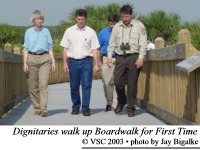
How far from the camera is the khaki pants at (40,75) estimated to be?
11000 millimetres

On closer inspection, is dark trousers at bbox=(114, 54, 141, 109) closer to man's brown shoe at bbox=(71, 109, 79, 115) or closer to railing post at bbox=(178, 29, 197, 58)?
man's brown shoe at bbox=(71, 109, 79, 115)

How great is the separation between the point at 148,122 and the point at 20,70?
19.3 ft

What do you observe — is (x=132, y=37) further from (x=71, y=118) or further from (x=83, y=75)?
(x=71, y=118)

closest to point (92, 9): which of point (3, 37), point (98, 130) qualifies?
point (3, 37)

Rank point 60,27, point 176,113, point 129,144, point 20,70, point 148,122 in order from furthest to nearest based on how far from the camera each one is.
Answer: point 60,27 → point 20,70 → point 148,122 → point 176,113 → point 129,144

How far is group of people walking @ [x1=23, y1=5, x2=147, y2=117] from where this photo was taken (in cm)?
1077

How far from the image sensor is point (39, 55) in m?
11.0

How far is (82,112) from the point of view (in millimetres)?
11461

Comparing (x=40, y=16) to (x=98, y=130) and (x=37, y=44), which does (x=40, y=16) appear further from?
(x=98, y=130)

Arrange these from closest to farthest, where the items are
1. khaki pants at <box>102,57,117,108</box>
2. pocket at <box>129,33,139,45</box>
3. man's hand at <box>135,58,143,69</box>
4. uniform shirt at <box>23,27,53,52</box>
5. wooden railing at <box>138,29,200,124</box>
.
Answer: wooden railing at <box>138,29,200,124</box> → man's hand at <box>135,58,143,69</box> → pocket at <box>129,33,139,45</box> → uniform shirt at <box>23,27,53,52</box> → khaki pants at <box>102,57,117,108</box>

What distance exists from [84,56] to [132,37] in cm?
94

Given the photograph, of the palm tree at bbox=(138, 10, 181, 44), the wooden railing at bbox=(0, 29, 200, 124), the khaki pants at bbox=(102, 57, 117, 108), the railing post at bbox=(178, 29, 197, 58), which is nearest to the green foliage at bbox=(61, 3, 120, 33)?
the palm tree at bbox=(138, 10, 181, 44)

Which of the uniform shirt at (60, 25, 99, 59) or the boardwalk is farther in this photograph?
the uniform shirt at (60, 25, 99, 59)

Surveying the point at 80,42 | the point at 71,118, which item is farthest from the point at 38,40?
the point at 71,118
